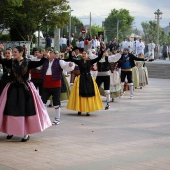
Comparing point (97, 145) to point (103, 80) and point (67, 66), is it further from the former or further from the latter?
point (103, 80)

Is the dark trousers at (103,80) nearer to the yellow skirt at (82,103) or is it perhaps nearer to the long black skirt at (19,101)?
the yellow skirt at (82,103)

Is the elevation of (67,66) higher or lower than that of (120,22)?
lower

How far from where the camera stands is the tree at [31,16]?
3716cm

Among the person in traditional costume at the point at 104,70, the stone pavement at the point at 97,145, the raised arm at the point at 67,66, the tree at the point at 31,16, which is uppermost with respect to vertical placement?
the tree at the point at 31,16

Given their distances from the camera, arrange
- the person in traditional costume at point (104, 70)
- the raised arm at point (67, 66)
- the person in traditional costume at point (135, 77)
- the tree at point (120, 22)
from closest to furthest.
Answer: the raised arm at point (67, 66), the person in traditional costume at point (104, 70), the person in traditional costume at point (135, 77), the tree at point (120, 22)

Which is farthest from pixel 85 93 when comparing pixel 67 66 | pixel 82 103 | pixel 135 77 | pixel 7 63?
pixel 135 77

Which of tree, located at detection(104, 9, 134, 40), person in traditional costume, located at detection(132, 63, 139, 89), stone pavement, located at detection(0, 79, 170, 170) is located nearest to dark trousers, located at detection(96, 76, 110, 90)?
stone pavement, located at detection(0, 79, 170, 170)

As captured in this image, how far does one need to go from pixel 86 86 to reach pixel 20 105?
4.12 meters

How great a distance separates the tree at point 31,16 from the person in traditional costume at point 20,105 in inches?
1041

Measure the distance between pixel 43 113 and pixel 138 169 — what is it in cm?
290

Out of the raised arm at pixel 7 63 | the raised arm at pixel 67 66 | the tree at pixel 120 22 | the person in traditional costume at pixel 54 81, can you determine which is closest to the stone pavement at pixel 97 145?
the person in traditional costume at pixel 54 81

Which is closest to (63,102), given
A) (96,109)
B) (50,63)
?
(96,109)

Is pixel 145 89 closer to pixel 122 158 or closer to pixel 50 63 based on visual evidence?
pixel 50 63

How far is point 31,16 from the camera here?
3834cm
